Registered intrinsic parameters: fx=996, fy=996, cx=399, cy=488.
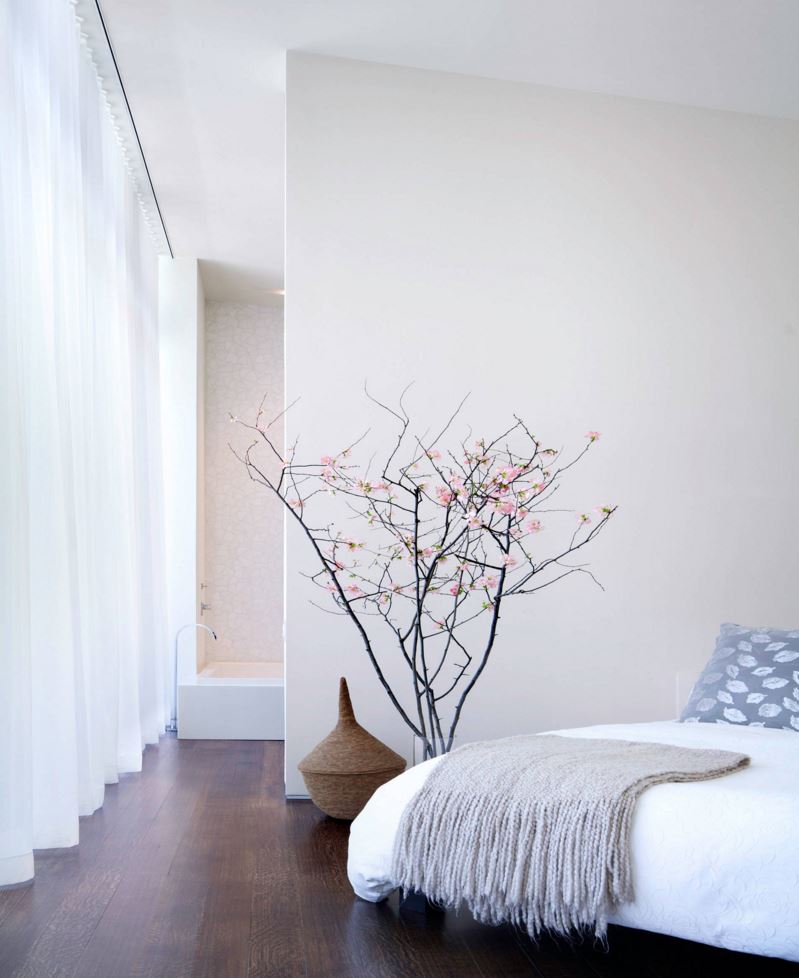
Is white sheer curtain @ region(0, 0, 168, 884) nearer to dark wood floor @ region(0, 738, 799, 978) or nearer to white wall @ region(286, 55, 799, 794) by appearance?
dark wood floor @ region(0, 738, 799, 978)

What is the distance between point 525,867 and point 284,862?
1.01 metres

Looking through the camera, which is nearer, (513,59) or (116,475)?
(513,59)

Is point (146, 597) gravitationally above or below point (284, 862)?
above

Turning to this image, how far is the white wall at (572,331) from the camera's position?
4008mm

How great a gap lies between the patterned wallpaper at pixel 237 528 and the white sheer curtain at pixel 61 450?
2201 mm

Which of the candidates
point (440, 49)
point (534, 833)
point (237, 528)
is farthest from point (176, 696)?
point (534, 833)

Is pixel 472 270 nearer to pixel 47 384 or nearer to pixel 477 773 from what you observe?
pixel 47 384

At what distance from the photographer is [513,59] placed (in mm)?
4059

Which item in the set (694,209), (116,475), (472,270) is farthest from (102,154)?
(694,209)

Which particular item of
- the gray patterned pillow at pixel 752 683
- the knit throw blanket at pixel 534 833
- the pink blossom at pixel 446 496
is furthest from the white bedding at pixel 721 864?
the pink blossom at pixel 446 496

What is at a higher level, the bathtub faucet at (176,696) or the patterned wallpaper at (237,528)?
the patterned wallpaper at (237,528)

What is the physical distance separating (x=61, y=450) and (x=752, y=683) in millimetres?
2381

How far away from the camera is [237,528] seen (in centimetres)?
712

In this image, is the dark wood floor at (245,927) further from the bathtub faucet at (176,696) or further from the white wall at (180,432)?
the white wall at (180,432)
